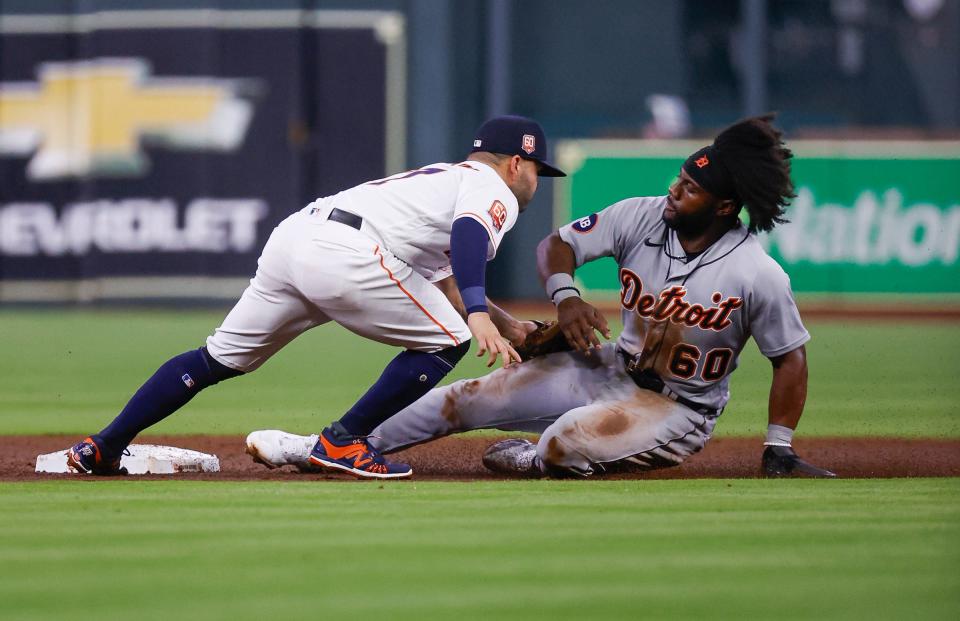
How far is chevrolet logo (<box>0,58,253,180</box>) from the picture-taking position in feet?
50.7

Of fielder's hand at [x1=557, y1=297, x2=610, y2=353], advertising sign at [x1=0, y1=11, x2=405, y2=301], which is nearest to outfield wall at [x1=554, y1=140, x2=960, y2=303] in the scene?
advertising sign at [x1=0, y1=11, x2=405, y2=301]

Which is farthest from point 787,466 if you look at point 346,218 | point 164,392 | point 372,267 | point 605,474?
point 164,392

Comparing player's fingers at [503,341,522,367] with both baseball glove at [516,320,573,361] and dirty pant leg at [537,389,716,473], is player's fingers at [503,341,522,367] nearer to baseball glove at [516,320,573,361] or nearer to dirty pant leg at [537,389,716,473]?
dirty pant leg at [537,389,716,473]

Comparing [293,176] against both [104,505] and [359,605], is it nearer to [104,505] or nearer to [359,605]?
[104,505]

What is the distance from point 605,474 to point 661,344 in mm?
509

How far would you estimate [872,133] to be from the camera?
14.5 metres

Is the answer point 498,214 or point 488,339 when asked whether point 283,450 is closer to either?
point 488,339

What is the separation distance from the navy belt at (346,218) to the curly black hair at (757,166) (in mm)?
1309

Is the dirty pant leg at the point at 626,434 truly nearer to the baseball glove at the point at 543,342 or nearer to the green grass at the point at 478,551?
the green grass at the point at 478,551

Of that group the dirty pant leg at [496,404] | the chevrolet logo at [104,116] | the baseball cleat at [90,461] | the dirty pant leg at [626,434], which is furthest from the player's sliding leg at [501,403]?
the chevrolet logo at [104,116]

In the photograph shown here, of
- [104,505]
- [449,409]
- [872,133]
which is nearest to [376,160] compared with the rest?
[872,133]

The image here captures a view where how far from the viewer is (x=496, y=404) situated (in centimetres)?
549

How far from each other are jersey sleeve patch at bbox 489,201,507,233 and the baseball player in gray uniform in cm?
57

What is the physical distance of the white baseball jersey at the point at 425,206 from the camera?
494cm
